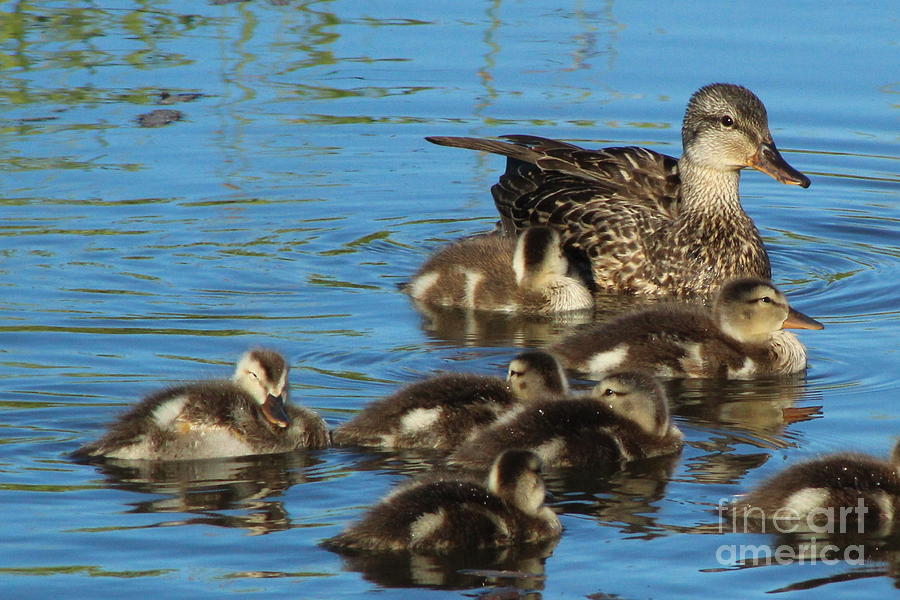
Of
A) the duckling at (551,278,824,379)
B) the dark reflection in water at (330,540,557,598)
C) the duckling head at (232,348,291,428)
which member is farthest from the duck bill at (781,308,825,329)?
the dark reflection in water at (330,540,557,598)

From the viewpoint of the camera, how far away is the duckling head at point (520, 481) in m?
5.98

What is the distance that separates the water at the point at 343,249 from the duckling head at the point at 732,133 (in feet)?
2.24

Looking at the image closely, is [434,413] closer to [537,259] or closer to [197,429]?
[197,429]

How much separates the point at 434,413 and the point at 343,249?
3.56 meters

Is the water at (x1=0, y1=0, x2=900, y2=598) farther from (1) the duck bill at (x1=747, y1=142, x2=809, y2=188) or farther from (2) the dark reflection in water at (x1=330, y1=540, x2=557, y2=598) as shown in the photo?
(1) the duck bill at (x1=747, y1=142, x2=809, y2=188)

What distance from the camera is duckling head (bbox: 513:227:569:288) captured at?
9.41m

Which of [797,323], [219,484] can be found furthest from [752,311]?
[219,484]

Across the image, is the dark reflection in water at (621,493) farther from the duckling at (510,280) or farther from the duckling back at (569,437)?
the duckling at (510,280)

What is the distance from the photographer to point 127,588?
556 centimetres

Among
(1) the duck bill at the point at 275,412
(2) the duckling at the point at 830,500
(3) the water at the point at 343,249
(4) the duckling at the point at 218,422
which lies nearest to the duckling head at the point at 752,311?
(3) the water at the point at 343,249

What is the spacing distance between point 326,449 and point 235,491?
1.87 feet

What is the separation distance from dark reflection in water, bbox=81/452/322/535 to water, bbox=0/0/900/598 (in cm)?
2

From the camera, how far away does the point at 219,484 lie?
6.62 m

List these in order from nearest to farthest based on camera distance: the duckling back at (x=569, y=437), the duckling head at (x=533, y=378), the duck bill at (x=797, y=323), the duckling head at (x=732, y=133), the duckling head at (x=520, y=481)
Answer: the duckling head at (x=520, y=481) → the duckling back at (x=569, y=437) → the duckling head at (x=533, y=378) → the duck bill at (x=797, y=323) → the duckling head at (x=732, y=133)
